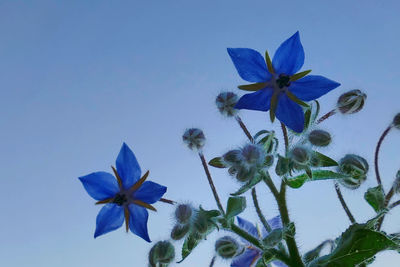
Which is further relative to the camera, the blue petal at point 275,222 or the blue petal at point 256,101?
the blue petal at point 275,222

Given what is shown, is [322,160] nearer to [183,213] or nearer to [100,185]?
[183,213]

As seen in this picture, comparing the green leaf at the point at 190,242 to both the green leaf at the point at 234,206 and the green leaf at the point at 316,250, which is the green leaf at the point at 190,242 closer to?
the green leaf at the point at 234,206

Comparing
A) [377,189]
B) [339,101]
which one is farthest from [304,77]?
[377,189]

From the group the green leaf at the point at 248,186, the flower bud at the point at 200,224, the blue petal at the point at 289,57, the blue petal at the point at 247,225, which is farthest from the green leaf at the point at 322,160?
the blue petal at the point at 247,225

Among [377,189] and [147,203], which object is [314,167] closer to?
[377,189]

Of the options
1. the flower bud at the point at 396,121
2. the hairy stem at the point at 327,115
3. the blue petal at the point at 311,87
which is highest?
the blue petal at the point at 311,87

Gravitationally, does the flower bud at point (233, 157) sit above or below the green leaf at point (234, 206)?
above
